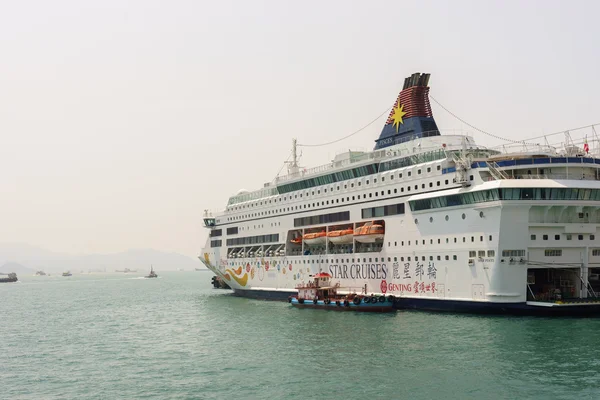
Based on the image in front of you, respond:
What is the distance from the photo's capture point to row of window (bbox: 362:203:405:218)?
127 feet

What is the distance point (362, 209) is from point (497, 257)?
1266cm

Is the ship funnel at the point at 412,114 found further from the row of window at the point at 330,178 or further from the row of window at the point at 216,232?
the row of window at the point at 216,232

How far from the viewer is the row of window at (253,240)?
173 feet

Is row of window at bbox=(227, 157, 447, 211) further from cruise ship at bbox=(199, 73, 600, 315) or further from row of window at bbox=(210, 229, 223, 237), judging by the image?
row of window at bbox=(210, 229, 223, 237)

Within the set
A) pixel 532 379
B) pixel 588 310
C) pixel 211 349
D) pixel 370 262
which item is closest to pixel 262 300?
pixel 370 262

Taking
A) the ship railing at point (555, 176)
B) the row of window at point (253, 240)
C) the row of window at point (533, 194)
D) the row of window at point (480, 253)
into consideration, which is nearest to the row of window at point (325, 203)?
the row of window at point (253, 240)

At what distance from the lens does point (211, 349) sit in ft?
93.6

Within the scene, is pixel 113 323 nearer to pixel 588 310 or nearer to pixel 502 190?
pixel 502 190

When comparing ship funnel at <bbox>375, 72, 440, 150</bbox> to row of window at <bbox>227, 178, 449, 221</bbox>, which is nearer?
row of window at <bbox>227, 178, 449, 221</bbox>

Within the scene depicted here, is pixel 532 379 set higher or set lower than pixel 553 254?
lower

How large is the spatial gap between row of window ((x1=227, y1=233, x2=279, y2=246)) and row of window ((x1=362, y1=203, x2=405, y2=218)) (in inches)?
494

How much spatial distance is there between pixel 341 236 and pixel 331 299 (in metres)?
4.80

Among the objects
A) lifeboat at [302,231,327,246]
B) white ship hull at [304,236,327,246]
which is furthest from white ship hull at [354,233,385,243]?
white ship hull at [304,236,327,246]

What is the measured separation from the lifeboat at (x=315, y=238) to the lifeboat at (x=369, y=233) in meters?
4.73
